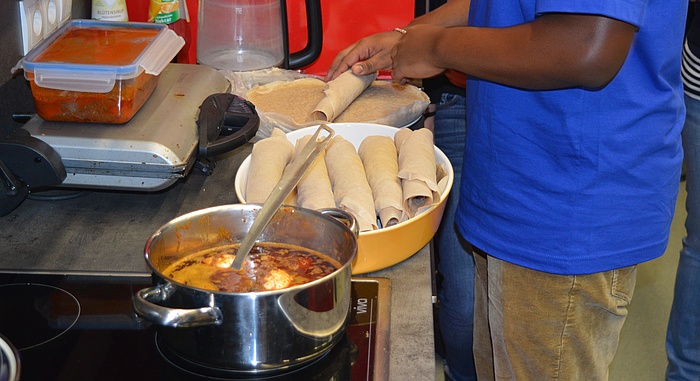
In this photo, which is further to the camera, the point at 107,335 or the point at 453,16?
the point at 453,16

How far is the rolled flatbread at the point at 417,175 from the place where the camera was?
102 cm

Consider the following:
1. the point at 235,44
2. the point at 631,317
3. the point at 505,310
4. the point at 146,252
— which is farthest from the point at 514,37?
the point at 631,317

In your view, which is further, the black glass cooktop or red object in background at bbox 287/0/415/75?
red object in background at bbox 287/0/415/75

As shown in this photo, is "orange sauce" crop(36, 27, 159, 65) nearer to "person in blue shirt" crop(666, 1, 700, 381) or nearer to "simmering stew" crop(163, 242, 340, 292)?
"simmering stew" crop(163, 242, 340, 292)

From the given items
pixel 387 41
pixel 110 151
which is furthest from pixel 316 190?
pixel 387 41

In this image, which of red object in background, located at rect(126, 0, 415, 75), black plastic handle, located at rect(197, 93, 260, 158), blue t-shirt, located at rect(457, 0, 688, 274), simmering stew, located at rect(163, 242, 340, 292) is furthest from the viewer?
red object in background, located at rect(126, 0, 415, 75)

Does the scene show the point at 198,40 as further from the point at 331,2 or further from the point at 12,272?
the point at 12,272

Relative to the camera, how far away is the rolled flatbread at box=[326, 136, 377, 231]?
3.26 ft

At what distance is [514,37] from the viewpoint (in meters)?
1.02

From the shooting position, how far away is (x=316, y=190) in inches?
40.7

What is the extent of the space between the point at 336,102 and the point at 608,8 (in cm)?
57

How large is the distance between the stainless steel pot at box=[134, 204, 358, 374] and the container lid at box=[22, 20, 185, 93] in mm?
352

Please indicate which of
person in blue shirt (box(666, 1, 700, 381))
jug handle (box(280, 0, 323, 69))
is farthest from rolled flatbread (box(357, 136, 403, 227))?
person in blue shirt (box(666, 1, 700, 381))

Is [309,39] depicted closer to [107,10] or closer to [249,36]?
[249,36]
